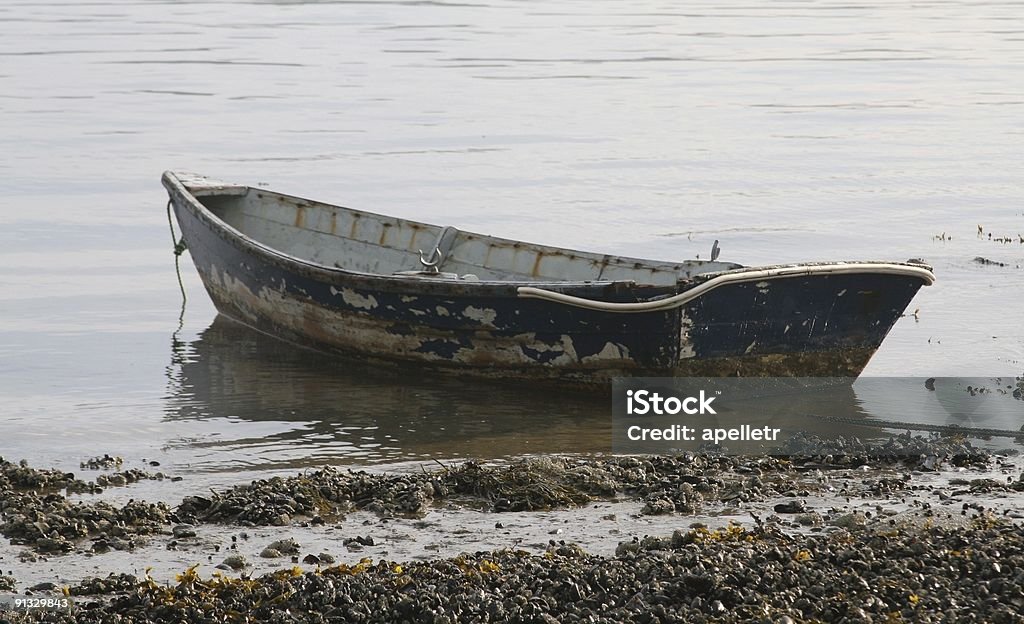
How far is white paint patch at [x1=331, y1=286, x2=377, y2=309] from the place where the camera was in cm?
1106

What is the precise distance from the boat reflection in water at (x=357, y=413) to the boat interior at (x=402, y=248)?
1.02 metres

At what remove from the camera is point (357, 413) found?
10484mm

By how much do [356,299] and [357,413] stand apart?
3.47 feet

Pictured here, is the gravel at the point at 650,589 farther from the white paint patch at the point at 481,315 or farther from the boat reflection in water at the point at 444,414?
the white paint patch at the point at 481,315

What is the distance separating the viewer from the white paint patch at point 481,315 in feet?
34.2

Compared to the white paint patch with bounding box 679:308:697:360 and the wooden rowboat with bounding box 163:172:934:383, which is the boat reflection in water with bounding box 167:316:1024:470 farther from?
the white paint patch with bounding box 679:308:697:360

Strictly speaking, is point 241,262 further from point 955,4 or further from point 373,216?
point 955,4

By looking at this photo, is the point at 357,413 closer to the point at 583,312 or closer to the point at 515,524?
Answer: the point at 583,312

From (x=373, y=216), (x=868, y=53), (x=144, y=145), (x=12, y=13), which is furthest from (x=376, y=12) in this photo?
(x=373, y=216)

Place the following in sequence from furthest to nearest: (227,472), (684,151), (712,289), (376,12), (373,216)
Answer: (376,12), (684,151), (373,216), (712,289), (227,472)

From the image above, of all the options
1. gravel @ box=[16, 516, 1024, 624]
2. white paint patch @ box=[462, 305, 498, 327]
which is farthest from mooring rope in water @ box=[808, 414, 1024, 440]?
gravel @ box=[16, 516, 1024, 624]

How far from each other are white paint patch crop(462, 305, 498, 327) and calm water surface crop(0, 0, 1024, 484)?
576 mm

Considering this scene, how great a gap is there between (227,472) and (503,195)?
11.0m

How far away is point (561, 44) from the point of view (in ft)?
141
